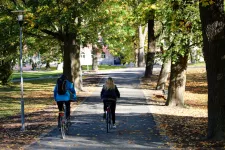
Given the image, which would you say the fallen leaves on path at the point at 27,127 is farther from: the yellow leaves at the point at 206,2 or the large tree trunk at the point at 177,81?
the large tree trunk at the point at 177,81

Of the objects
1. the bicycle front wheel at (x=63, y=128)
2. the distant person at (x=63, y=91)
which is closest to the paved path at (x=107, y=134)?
the bicycle front wheel at (x=63, y=128)

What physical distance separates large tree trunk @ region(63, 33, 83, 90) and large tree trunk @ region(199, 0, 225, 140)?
18.1m

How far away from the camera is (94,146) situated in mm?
11164

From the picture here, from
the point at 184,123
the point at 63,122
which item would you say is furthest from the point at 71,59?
the point at 63,122

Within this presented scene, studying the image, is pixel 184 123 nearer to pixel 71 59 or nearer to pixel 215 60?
pixel 215 60

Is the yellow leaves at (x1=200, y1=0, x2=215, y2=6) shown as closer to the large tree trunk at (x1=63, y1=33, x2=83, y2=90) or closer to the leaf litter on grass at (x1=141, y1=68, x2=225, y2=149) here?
the leaf litter on grass at (x1=141, y1=68, x2=225, y2=149)

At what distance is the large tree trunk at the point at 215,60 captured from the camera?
11.2m

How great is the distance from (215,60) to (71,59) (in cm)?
1948

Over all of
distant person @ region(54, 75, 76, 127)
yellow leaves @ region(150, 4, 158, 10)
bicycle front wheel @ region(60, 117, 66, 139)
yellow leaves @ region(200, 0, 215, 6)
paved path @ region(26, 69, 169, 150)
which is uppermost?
yellow leaves @ region(150, 4, 158, 10)

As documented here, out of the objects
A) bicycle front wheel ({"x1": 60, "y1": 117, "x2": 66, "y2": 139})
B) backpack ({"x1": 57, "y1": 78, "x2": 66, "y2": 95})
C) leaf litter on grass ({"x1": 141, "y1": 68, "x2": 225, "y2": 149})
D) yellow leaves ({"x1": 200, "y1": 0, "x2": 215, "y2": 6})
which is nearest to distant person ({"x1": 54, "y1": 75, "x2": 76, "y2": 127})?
backpack ({"x1": 57, "y1": 78, "x2": 66, "y2": 95})


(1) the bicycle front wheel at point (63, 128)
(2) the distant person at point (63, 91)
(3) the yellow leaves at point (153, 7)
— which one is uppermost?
(3) the yellow leaves at point (153, 7)

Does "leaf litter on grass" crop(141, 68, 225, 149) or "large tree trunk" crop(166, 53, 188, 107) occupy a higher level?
"large tree trunk" crop(166, 53, 188, 107)

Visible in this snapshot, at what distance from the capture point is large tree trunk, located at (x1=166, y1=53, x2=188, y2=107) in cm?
2148

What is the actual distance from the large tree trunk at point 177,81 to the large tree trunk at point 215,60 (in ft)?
31.8
